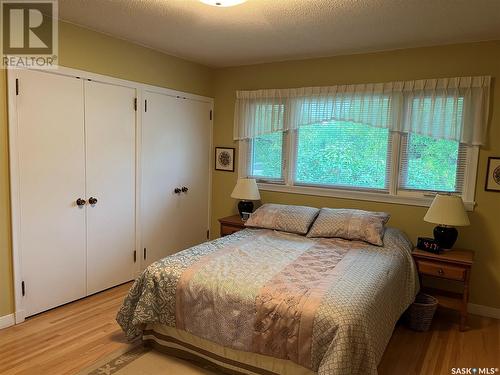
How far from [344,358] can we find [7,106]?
2734mm

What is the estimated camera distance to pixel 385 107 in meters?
3.50

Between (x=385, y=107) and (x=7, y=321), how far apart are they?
3644mm

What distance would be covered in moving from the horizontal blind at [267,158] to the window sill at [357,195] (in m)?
0.10

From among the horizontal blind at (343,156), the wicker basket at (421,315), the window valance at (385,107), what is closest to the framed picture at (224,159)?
the window valance at (385,107)

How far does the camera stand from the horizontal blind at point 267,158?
4.17 meters

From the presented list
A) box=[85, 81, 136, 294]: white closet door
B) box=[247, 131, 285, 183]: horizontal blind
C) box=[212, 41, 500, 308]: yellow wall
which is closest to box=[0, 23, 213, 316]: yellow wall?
box=[85, 81, 136, 294]: white closet door

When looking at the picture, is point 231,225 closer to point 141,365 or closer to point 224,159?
point 224,159

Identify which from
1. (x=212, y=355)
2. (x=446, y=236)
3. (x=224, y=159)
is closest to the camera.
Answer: (x=212, y=355)

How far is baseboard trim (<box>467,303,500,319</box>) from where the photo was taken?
10.5ft

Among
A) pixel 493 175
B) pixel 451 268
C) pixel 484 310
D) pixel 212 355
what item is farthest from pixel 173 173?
pixel 484 310

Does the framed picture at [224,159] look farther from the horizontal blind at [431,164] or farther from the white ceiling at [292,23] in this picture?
the horizontal blind at [431,164]

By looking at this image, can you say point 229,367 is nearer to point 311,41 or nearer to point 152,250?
point 152,250

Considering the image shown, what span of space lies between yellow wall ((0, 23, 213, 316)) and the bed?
3.40 ft

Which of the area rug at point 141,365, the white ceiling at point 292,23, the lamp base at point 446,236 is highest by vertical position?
the white ceiling at point 292,23
